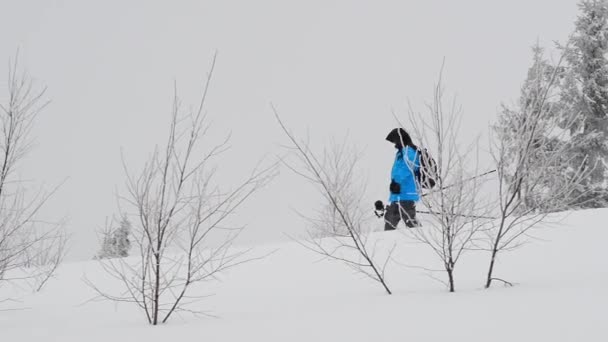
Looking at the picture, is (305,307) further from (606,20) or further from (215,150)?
(606,20)

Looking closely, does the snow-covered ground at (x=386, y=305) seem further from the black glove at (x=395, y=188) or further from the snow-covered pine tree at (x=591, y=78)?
the snow-covered pine tree at (x=591, y=78)

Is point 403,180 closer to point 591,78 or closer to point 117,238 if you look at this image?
point 117,238

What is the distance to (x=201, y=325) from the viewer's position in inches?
109

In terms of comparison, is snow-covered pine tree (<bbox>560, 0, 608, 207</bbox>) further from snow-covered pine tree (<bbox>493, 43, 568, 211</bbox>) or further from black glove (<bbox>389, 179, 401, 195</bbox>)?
snow-covered pine tree (<bbox>493, 43, 568, 211</bbox>)

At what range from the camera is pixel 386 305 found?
2824mm

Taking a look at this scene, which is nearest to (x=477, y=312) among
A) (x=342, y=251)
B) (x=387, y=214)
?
(x=342, y=251)

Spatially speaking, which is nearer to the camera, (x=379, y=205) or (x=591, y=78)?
(x=379, y=205)

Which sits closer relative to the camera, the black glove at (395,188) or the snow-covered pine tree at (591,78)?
the black glove at (395,188)

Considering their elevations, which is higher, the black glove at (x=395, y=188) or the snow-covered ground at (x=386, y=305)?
the black glove at (x=395, y=188)

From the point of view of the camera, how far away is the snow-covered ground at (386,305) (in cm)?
218

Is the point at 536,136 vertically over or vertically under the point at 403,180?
under

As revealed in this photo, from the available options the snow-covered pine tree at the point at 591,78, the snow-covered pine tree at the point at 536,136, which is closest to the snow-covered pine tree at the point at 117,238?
the snow-covered pine tree at the point at 536,136

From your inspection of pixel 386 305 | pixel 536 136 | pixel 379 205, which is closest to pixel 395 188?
pixel 379 205

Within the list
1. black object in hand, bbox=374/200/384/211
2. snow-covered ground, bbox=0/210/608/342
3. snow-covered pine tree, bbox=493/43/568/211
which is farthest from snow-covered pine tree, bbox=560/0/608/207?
snow-covered pine tree, bbox=493/43/568/211
